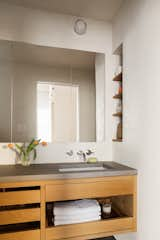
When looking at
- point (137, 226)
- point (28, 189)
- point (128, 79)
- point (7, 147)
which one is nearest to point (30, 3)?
point (128, 79)

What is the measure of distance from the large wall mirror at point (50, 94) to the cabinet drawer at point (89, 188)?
0.58m

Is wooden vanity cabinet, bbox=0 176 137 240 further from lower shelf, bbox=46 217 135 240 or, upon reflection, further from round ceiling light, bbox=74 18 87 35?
round ceiling light, bbox=74 18 87 35

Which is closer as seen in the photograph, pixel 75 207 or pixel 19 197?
pixel 19 197

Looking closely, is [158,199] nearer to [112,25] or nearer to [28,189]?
[28,189]

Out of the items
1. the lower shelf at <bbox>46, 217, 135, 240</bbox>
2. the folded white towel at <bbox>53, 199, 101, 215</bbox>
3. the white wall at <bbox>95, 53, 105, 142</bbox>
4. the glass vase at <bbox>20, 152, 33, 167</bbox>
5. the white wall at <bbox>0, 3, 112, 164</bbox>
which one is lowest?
the lower shelf at <bbox>46, 217, 135, 240</bbox>

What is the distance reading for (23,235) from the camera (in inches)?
48.4

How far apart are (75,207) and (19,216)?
43cm

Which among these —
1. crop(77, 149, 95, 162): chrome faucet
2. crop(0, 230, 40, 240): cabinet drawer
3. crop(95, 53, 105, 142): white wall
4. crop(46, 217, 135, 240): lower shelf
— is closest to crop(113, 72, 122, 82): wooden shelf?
crop(95, 53, 105, 142): white wall

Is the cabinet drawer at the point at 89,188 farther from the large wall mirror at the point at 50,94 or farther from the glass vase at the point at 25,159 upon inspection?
the large wall mirror at the point at 50,94

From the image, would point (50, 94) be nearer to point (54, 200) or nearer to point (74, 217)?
point (54, 200)

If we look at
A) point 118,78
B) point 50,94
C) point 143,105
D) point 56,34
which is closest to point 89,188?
point 143,105

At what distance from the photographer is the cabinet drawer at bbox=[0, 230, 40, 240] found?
1.20 metres

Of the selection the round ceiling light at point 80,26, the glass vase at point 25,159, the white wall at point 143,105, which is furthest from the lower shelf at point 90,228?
the round ceiling light at point 80,26

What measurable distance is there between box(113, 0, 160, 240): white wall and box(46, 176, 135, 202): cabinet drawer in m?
0.12
